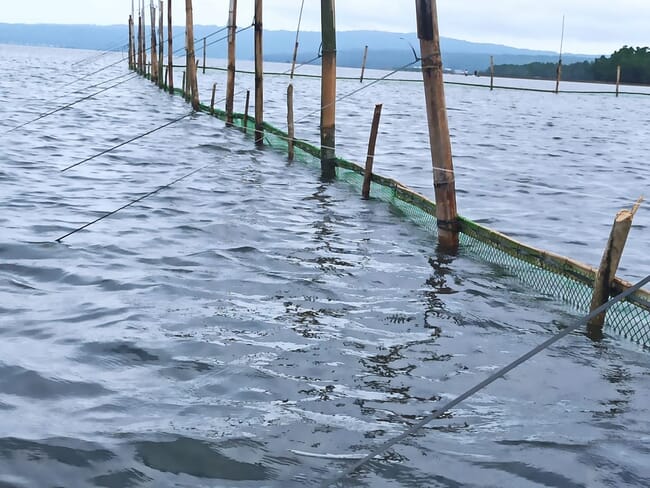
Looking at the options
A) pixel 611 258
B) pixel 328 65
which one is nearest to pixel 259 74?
pixel 328 65

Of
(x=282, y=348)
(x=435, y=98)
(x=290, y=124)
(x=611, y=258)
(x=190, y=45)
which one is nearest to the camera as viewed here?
(x=282, y=348)

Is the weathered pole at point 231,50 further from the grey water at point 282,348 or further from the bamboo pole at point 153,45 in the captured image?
the bamboo pole at point 153,45

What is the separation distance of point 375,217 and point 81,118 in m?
16.8

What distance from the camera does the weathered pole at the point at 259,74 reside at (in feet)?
61.7

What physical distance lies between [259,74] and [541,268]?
12.8 m

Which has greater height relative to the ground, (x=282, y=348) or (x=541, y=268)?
(x=541, y=268)

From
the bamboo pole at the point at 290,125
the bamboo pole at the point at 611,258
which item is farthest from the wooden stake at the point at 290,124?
the bamboo pole at the point at 611,258

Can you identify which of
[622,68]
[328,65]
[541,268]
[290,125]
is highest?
[622,68]

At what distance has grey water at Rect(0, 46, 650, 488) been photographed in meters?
4.68

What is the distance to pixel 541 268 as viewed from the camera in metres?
8.25

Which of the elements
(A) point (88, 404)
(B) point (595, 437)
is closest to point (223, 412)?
(A) point (88, 404)

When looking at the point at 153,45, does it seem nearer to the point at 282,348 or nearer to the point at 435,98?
the point at 435,98

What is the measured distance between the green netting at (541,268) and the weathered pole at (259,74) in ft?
24.9

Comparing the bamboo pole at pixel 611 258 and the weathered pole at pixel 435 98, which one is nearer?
the bamboo pole at pixel 611 258
